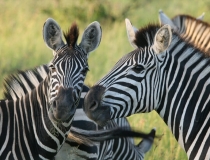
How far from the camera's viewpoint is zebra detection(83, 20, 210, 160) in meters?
6.39

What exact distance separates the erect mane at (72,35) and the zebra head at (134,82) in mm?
583

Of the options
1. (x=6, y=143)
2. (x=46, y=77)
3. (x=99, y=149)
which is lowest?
(x=99, y=149)

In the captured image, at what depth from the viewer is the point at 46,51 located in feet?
49.7

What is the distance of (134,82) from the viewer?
6395 millimetres

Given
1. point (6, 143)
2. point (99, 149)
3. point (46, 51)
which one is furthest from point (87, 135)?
point (46, 51)

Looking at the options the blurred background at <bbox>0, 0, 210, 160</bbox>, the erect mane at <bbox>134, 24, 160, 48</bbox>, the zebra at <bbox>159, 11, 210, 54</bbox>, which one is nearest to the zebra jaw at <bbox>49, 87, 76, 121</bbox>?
the erect mane at <bbox>134, 24, 160, 48</bbox>

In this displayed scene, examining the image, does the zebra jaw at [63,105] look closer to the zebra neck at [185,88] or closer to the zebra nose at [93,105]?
the zebra nose at [93,105]

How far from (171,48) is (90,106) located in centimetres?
110

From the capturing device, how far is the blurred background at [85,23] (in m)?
14.1

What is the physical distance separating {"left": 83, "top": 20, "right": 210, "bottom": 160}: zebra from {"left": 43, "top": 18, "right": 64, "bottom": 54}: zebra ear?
71 centimetres

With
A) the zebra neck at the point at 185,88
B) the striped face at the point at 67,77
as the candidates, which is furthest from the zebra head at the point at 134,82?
the striped face at the point at 67,77

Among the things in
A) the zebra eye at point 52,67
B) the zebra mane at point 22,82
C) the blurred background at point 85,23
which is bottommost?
the zebra eye at point 52,67

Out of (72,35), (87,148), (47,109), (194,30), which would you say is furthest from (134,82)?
Answer: (194,30)

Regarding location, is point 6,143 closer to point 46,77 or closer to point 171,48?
point 46,77
